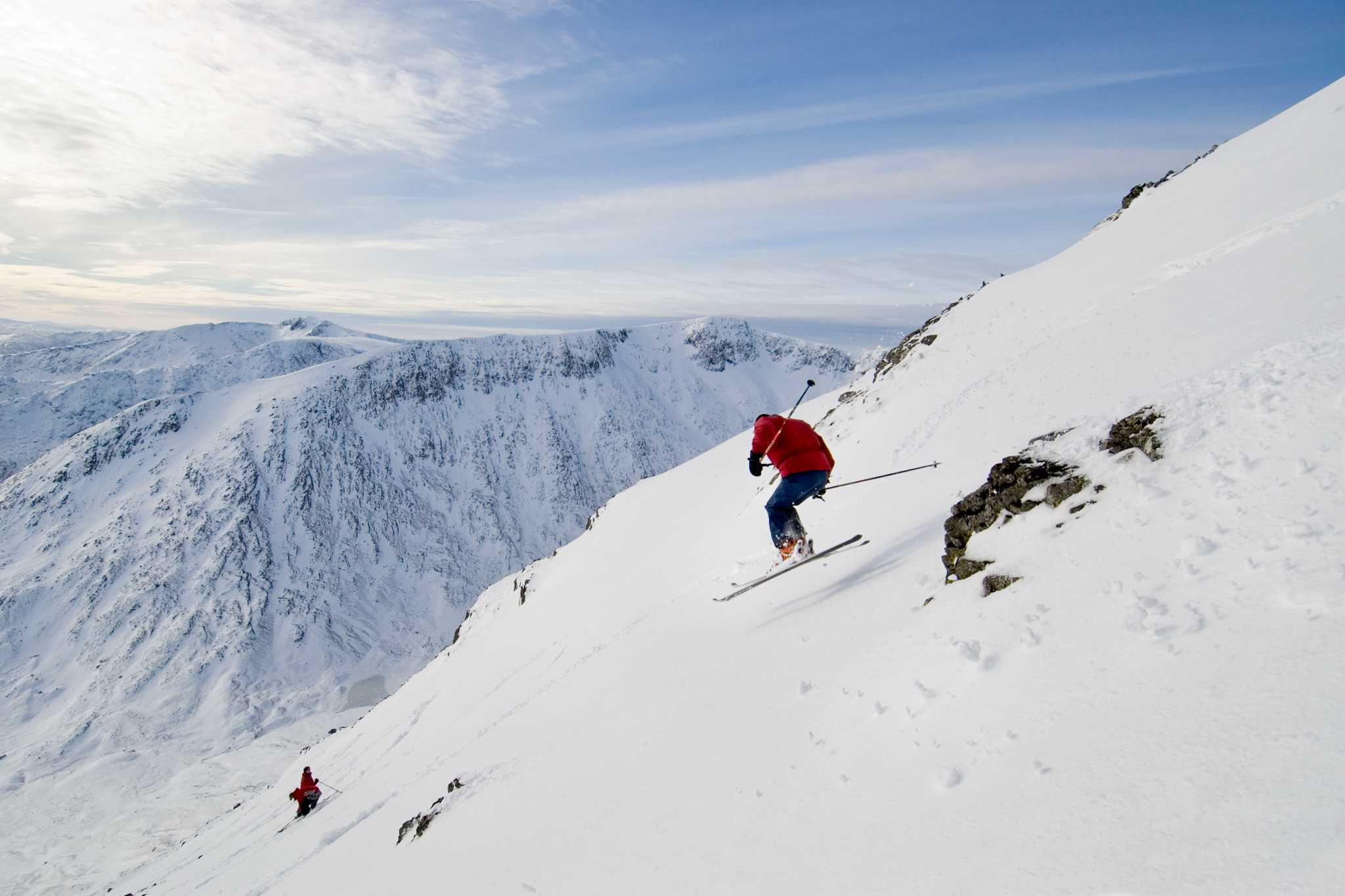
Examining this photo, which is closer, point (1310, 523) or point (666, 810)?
point (1310, 523)

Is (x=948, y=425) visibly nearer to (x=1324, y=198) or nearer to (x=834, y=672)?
(x=1324, y=198)

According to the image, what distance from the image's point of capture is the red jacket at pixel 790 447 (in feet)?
34.4

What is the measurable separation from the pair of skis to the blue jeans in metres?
0.52

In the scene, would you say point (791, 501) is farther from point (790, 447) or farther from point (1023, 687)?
point (1023, 687)

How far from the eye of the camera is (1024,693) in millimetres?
4438

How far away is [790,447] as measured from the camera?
10562 mm

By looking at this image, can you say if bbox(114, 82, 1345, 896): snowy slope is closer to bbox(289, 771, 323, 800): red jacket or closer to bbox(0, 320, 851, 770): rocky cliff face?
bbox(289, 771, 323, 800): red jacket

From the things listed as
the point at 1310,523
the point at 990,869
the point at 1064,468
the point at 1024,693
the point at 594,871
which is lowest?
the point at 594,871

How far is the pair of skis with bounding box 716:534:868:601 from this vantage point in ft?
32.6

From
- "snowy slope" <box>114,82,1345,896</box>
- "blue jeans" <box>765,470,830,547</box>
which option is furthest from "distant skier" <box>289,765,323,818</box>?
"blue jeans" <box>765,470,830,547</box>

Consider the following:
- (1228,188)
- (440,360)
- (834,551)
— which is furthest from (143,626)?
(1228,188)

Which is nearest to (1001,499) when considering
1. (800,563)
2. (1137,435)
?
(1137,435)

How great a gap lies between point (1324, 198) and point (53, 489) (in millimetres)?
180261

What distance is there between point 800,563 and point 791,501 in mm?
1086
